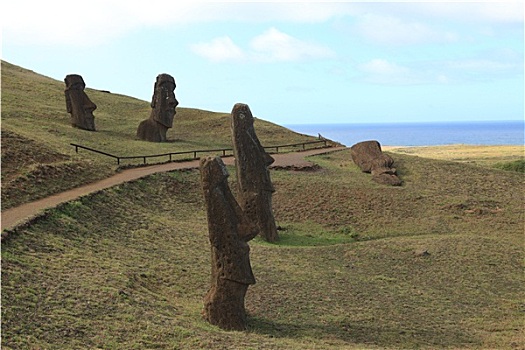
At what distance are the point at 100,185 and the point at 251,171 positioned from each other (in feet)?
26.6

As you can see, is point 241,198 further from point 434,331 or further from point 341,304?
point 434,331

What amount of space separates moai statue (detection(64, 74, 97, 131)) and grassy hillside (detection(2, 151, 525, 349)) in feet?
49.5

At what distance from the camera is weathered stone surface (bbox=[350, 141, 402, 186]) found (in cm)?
3519

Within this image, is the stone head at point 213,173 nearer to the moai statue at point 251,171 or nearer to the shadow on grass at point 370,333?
the shadow on grass at point 370,333

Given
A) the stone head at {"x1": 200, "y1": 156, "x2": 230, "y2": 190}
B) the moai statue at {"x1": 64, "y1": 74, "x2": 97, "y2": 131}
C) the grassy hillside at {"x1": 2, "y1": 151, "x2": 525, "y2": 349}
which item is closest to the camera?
the grassy hillside at {"x1": 2, "y1": 151, "x2": 525, "y2": 349}

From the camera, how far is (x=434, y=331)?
1627 centimetres

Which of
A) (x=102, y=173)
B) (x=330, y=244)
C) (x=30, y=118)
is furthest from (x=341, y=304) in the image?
(x=30, y=118)

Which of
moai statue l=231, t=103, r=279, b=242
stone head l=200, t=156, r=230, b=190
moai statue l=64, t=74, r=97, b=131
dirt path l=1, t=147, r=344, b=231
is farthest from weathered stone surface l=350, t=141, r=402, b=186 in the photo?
stone head l=200, t=156, r=230, b=190

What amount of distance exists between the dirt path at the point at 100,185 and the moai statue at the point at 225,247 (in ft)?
25.2

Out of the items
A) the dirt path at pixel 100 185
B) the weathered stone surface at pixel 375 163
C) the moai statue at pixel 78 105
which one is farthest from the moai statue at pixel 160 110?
the weathered stone surface at pixel 375 163

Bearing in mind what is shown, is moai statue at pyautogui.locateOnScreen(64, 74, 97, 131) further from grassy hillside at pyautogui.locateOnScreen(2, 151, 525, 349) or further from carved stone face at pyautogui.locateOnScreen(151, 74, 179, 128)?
grassy hillside at pyautogui.locateOnScreen(2, 151, 525, 349)

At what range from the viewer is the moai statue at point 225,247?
1517 cm

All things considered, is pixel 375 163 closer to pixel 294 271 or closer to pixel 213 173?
pixel 294 271

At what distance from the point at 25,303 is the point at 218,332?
4.53 m
